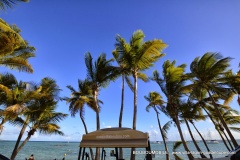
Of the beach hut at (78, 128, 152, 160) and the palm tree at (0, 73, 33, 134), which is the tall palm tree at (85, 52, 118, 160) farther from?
the beach hut at (78, 128, 152, 160)

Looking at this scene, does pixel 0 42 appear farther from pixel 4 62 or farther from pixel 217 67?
pixel 217 67

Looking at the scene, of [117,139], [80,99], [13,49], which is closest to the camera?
[117,139]

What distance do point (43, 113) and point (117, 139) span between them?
422 inches

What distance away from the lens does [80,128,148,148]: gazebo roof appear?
241 inches

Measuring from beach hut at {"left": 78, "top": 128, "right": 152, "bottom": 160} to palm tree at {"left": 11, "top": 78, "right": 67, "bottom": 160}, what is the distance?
8.61 metres

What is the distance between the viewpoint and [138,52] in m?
14.6

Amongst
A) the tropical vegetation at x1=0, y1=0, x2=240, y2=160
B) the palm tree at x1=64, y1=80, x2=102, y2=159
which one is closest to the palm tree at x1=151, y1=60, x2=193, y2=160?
the tropical vegetation at x1=0, y1=0, x2=240, y2=160

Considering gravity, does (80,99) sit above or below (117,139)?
above

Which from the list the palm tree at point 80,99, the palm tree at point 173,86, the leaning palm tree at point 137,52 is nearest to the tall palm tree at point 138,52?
the leaning palm tree at point 137,52

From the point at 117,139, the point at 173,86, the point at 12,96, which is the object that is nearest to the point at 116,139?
the point at 117,139

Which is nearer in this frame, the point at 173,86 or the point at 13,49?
the point at 13,49

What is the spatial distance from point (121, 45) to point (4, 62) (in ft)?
27.5

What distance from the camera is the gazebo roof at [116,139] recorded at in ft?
20.1

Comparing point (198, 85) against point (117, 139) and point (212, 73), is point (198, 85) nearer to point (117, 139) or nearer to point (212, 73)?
point (212, 73)
